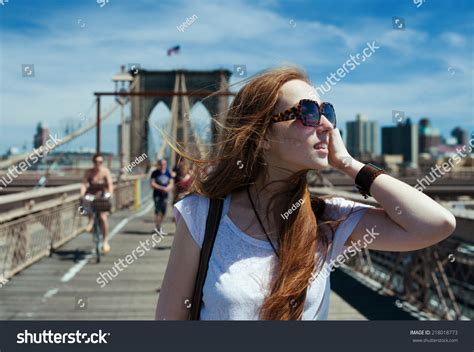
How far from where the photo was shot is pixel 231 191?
1.66m

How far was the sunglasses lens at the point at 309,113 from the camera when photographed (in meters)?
1.59

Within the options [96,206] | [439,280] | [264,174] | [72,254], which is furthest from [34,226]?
[264,174]

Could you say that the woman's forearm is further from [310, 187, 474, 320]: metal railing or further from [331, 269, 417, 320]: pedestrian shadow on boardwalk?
[331, 269, 417, 320]: pedestrian shadow on boardwalk

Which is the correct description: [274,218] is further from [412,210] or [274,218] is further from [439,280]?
[439,280]

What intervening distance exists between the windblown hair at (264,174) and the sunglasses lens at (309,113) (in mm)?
80

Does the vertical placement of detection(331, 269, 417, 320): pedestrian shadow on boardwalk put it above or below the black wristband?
below

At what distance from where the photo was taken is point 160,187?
30.2 ft

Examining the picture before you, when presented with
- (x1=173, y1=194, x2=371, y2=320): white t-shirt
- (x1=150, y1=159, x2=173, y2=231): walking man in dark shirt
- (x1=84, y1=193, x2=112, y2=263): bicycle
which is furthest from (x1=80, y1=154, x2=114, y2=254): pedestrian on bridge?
(x1=173, y1=194, x2=371, y2=320): white t-shirt

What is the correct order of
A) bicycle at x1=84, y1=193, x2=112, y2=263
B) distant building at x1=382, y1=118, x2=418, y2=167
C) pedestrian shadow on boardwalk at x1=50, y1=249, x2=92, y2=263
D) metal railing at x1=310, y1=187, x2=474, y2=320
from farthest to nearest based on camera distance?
distant building at x1=382, y1=118, x2=418, y2=167
pedestrian shadow on boardwalk at x1=50, y1=249, x2=92, y2=263
bicycle at x1=84, y1=193, x2=112, y2=263
metal railing at x1=310, y1=187, x2=474, y2=320

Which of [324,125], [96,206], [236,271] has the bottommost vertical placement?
[96,206]

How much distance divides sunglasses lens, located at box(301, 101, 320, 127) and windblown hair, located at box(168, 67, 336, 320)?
0.26 ft

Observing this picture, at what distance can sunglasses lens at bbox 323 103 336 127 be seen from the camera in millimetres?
1664

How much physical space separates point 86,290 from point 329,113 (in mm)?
4684
